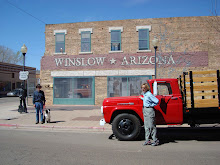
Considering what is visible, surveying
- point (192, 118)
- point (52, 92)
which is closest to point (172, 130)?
point (192, 118)

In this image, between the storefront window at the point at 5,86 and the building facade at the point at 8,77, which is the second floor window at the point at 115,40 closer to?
the building facade at the point at 8,77

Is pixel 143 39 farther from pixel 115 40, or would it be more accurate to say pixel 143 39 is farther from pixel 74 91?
pixel 74 91

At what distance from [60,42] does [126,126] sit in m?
13.7

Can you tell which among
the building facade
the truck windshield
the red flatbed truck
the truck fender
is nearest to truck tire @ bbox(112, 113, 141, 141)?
the red flatbed truck

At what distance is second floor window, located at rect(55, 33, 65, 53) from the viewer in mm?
18328

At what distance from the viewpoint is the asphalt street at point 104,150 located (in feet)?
15.8

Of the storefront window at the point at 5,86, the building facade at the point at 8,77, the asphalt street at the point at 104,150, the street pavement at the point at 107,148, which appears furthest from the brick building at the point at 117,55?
the storefront window at the point at 5,86

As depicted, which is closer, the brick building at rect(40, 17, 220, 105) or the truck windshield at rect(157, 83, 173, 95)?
the truck windshield at rect(157, 83, 173, 95)

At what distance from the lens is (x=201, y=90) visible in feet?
21.2

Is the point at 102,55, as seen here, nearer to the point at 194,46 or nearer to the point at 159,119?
the point at 194,46

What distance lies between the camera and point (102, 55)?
57.5 feet

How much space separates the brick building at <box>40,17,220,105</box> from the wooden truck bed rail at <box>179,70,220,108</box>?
10364mm

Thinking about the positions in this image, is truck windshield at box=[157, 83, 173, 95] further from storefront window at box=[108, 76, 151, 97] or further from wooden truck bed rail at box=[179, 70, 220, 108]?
storefront window at box=[108, 76, 151, 97]

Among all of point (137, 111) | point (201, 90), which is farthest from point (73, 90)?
point (201, 90)
